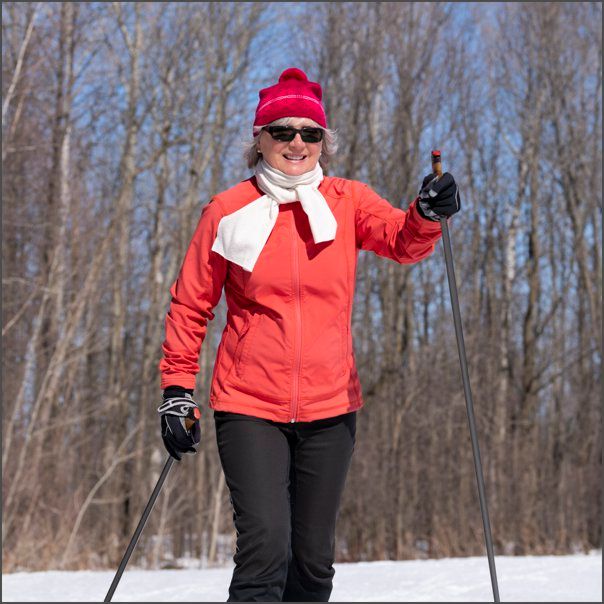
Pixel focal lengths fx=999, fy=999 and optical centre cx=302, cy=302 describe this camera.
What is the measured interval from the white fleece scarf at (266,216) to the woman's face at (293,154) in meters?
0.02

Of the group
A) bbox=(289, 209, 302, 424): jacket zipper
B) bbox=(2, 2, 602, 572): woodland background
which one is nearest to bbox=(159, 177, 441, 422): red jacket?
bbox=(289, 209, 302, 424): jacket zipper

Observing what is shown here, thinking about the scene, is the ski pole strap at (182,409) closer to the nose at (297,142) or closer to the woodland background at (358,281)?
the nose at (297,142)

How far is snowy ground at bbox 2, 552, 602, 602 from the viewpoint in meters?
5.38

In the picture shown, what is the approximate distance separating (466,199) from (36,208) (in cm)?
777

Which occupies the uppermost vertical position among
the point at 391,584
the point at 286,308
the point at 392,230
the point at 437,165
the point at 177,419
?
the point at 437,165

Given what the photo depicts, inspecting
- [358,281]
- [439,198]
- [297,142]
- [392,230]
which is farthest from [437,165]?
[358,281]

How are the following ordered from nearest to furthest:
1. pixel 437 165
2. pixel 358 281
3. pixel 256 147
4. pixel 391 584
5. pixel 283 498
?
pixel 283 498 < pixel 437 165 < pixel 256 147 < pixel 391 584 < pixel 358 281

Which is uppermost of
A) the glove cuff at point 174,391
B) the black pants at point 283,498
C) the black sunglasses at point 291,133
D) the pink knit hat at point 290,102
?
the pink knit hat at point 290,102

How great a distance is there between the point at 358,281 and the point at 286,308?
12.1 m

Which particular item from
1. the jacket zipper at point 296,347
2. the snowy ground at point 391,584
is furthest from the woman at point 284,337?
the snowy ground at point 391,584

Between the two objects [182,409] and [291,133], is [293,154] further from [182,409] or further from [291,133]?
[182,409]

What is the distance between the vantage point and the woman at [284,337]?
9.21ft

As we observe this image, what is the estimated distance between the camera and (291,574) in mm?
2990

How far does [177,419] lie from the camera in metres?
2.93
